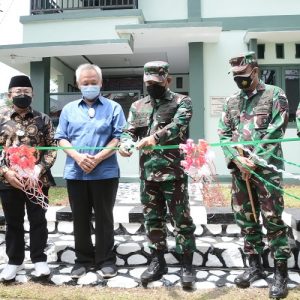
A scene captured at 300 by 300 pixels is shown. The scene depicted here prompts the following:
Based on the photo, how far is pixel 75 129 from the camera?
315cm

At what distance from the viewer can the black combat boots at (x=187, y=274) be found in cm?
290

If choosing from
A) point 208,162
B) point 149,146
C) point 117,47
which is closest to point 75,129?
point 149,146

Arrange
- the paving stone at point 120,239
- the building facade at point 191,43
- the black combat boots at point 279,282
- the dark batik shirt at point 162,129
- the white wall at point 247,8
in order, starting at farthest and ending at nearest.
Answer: the white wall at point 247,8 → the building facade at point 191,43 → the paving stone at point 120,239 → the dark batik shirt at point 162,129 → the black combat boots at point 279,282

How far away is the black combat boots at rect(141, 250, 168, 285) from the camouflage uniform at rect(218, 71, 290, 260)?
26.7 inches

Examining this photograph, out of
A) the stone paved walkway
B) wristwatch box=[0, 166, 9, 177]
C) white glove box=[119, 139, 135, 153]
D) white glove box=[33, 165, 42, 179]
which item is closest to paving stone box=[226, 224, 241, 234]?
the stone paved walkway

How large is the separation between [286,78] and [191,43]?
221 centimetres

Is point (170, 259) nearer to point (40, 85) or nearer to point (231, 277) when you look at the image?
point (231, 277)

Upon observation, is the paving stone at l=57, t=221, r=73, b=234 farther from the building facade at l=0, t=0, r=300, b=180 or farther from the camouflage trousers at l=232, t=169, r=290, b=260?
the building facade at l=0, t=0, r=300, b=180

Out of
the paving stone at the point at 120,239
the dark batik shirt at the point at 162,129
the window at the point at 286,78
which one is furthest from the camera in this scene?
the window at the point at 286,78

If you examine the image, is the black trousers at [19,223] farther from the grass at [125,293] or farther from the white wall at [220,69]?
the white wall at [220,69]

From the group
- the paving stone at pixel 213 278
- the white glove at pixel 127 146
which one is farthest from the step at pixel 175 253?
the white glove at pixel 127 146

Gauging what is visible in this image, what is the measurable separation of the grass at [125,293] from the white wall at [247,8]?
7.06 meters

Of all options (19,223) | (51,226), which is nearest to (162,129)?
(19,223)

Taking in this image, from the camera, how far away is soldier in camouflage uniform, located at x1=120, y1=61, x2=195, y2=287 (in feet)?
9.50
